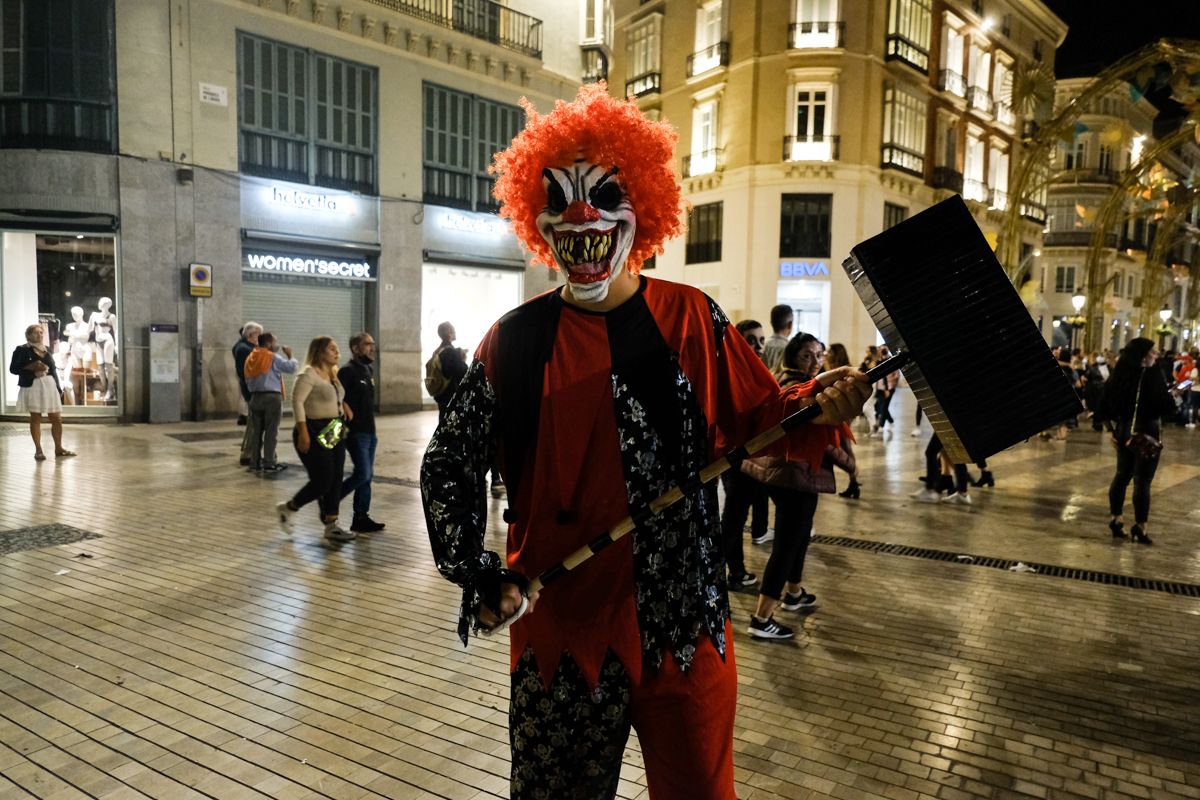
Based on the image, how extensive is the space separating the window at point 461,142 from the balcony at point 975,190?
20503mm

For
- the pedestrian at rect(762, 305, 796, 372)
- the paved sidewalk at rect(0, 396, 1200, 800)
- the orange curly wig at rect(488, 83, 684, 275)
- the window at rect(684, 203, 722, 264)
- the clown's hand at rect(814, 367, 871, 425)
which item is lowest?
the paved sidewalk at rect(0, 396, 1200, 800)

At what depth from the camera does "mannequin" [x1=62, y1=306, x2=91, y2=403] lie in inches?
595

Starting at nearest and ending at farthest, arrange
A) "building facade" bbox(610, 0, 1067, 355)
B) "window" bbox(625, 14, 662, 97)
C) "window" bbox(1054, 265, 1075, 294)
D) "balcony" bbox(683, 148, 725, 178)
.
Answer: "building facade" bbox(610, 0, 1067, 355) < "balcony" bbox(683, 148, 725, 178) < "window" bbox(625, 14, 662, 97) < "window" bbox(1054, 265, 1075, 294)

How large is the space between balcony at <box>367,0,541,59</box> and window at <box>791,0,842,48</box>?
10.7 m

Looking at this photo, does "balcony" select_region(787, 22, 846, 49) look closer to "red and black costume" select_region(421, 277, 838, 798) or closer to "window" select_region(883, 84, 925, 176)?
"window" select_region(883, 84, 925, 176)

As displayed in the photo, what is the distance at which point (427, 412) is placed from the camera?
63.2ft

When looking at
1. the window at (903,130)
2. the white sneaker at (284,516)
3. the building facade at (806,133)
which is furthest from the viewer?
the window at (903,130)

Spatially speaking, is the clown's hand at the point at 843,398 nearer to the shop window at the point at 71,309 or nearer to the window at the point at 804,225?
the shop window at the point at 71,309

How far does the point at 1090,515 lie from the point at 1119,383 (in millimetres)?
1829

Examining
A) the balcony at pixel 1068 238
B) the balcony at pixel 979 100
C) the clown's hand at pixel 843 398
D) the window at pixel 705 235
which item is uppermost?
the balcony at pixel 979 100

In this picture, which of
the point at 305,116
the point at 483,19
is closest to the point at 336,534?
the point at 305,116

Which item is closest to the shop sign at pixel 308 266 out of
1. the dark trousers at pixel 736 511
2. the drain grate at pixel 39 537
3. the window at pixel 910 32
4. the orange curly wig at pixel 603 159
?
the drain grate at pixel 39 537

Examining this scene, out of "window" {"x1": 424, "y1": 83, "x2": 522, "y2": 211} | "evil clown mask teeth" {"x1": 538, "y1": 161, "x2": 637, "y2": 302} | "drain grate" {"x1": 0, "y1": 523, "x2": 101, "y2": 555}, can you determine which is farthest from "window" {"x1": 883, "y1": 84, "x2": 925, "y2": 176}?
"evil clown mask teeth" {"x1": 538, "y1": 161, "x2": 637, "y2": 302}

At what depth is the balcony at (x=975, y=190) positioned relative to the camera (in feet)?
107
